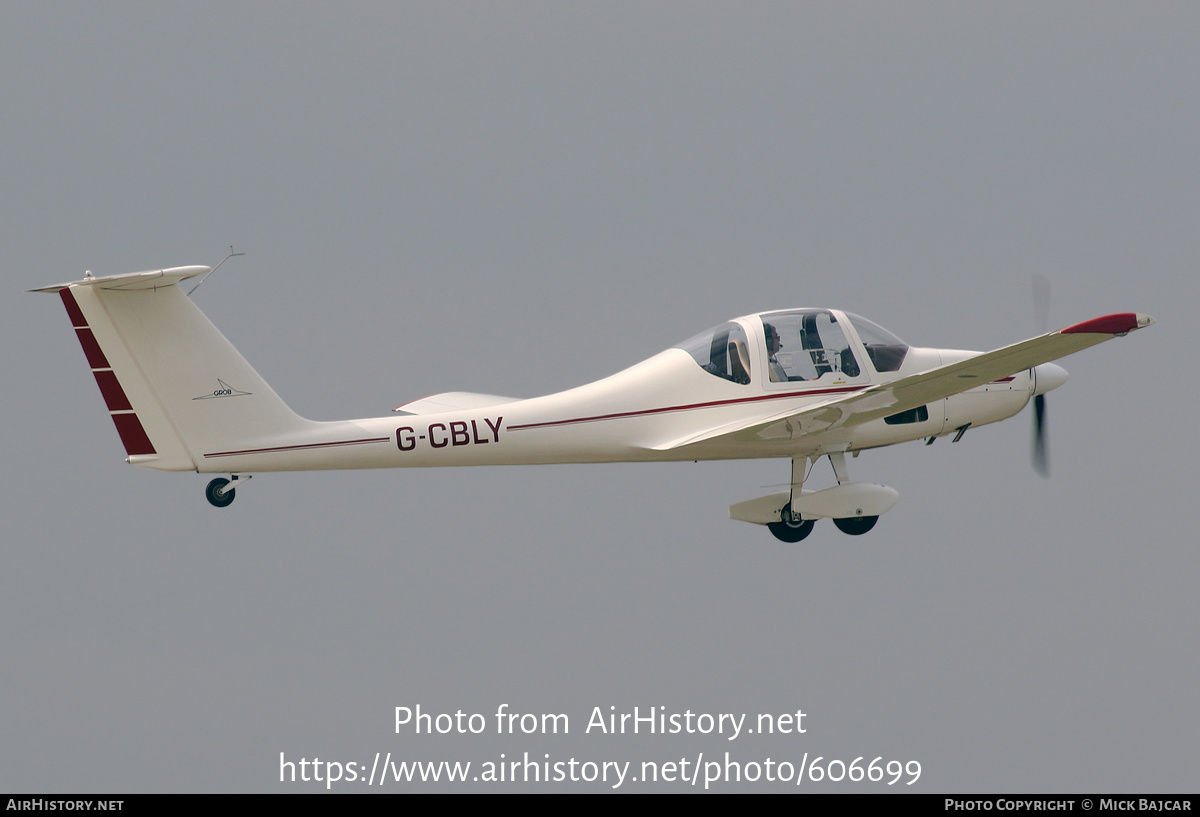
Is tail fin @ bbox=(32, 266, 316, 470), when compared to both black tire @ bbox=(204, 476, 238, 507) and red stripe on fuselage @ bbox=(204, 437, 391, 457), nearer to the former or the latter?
red stripe on fuselage @ bbox=(204, 437, 391, 457)

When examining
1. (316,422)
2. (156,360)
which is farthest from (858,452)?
(156,360)

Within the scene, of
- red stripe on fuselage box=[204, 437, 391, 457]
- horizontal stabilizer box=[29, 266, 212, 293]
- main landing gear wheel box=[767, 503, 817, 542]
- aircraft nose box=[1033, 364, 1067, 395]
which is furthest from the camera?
aircraft nose box=[1033, 364, 1067, 395]

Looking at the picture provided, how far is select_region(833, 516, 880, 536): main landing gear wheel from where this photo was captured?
1517 cm

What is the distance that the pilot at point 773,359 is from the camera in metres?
14.6

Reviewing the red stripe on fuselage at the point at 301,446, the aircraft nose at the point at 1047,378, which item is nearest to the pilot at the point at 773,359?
the aircraft nose at the point at 1047,378

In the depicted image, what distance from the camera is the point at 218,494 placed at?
44.5 ft

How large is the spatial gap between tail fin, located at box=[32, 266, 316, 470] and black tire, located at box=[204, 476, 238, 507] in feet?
0.87

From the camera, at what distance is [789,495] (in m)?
15.2

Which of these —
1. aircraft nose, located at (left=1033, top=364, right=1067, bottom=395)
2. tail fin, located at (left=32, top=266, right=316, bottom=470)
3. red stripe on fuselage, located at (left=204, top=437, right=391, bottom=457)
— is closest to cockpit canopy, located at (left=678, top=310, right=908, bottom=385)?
aircraft nose, located at (left=1033, top=364, right=1067, bottom=395)

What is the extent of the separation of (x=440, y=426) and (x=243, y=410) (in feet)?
6.24

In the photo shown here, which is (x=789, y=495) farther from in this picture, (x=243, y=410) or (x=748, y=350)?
(x=243, y=410)

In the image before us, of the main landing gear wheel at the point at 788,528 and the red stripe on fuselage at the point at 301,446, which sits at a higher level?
the red stripe on fuselage at the point at 301,446

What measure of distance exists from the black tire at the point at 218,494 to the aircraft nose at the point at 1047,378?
28.4ft

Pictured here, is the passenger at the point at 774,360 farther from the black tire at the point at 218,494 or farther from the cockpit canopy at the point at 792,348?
the black tire at the point at 218,494
